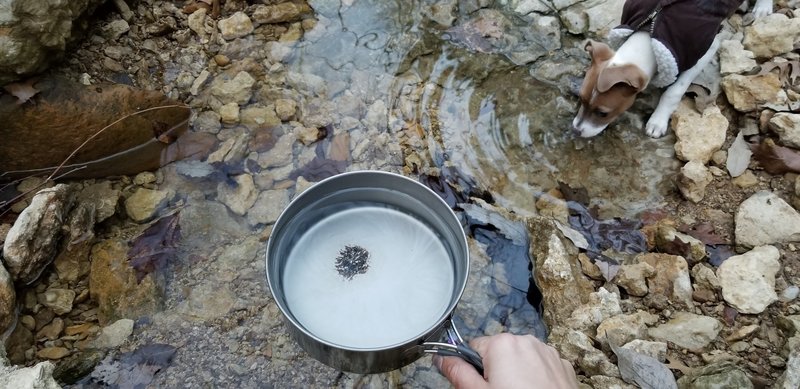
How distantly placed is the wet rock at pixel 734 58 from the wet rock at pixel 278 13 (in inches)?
109

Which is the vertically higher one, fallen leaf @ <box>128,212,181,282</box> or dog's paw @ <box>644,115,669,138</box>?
fallen leaf @ <box>128,212,181,282</box>

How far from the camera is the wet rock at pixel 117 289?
256cm

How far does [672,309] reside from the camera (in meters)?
2.62

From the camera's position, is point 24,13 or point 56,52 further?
point 56,52

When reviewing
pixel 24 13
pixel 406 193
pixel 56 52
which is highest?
pixel 24 13

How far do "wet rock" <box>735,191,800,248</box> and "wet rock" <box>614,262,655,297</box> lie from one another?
1.80 ft

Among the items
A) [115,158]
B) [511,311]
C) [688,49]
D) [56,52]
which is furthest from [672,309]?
[56,52]

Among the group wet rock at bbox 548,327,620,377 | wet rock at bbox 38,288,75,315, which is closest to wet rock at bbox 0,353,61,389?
wet rock at bbox 38,288,75,315

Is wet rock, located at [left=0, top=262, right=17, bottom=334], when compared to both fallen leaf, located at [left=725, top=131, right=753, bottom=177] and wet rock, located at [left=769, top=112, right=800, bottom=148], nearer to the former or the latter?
fallen leaf, located at [left=725, top=131, right=753, bottom=177]

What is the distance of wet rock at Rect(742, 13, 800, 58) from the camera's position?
352 cm

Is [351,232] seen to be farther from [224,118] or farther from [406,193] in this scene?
[224,118]

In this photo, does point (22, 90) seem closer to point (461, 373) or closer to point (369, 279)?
point (369, 279)

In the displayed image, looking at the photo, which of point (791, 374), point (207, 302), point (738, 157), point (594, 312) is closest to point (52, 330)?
point (207, 302)

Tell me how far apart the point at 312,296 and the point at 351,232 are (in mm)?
365
